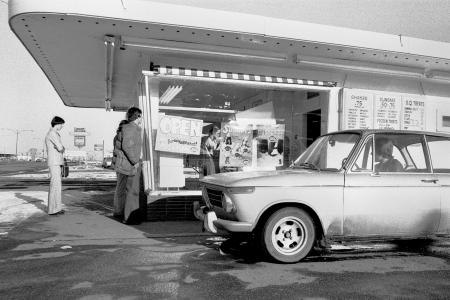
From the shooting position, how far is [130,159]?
7.58 meters

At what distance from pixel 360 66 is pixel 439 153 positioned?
4193 mm

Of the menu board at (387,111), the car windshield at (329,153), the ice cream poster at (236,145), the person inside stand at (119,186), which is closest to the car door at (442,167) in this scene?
the car windshield at (329,153)

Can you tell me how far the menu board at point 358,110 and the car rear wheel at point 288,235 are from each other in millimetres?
5118

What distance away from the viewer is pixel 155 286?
3914 millimetres

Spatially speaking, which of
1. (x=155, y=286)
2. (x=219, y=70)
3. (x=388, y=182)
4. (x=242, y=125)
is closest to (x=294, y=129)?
(x=242, y=125)

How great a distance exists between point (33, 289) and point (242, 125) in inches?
258

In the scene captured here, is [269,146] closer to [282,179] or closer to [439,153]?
[439,153]

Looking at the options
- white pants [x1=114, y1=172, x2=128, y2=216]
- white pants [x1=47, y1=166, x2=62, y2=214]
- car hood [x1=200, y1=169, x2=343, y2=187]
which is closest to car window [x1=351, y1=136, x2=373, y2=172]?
car hood [x1=200, y1=169, x2=343, y2=187]

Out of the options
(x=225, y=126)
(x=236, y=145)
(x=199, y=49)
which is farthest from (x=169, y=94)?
(x=236, y=145)

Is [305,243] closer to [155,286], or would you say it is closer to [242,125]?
[155,286]

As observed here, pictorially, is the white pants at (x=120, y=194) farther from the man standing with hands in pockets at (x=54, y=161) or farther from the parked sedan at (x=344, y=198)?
the parked sedan at (x=344, y=198)

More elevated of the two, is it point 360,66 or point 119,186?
point 360,66

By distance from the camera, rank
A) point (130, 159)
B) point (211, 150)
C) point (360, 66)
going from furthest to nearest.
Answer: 1. point (360, 66)
2. point (211, 150)
3. point (130, 159)

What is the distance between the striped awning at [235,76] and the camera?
26.8 ft
